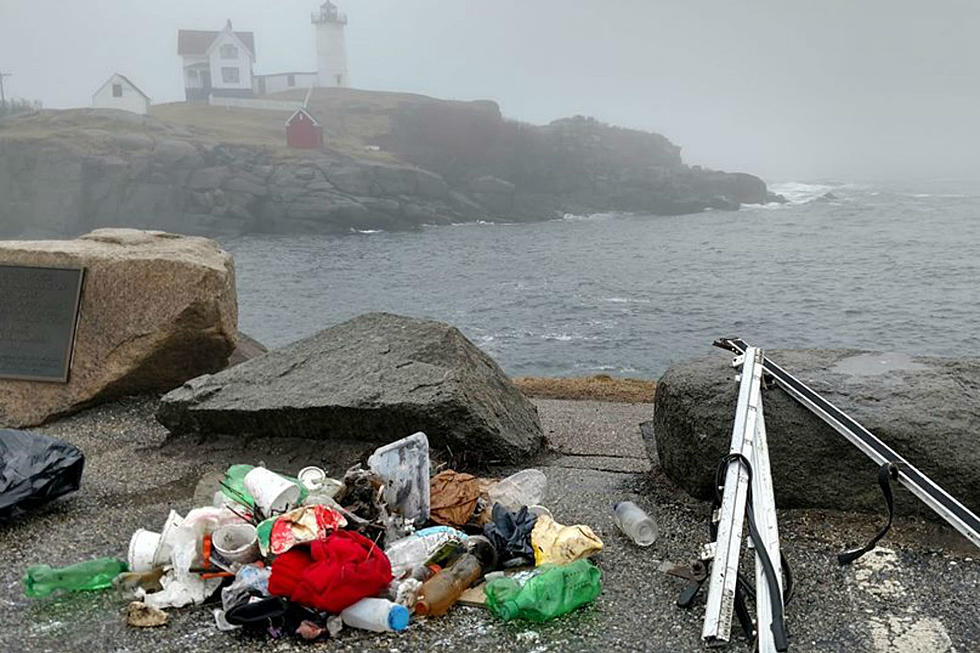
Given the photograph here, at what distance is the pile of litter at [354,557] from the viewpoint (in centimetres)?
388

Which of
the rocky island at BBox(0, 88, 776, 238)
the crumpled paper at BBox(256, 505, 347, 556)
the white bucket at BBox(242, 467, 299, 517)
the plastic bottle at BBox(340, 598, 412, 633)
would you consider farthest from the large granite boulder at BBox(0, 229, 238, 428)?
the rocky island at BBox(0, 88, 776, 238)

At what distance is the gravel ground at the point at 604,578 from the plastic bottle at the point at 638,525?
74 millimetres

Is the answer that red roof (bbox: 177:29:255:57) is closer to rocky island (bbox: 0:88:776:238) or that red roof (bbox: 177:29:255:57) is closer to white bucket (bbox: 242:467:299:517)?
rocky island (bbox: 0:88:776:238)

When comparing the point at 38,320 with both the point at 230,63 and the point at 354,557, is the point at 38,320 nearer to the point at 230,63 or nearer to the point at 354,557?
the point at 354,557

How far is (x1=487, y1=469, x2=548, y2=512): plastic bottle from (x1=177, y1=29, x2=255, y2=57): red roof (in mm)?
92139

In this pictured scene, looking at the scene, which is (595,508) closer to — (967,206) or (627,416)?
(627,416)

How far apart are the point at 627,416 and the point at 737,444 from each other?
14.2ft

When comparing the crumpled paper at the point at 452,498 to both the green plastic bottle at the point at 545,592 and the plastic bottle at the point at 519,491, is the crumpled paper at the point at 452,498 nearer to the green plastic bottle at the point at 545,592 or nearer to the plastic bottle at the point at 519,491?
the plastic bottle at the point at 519,491

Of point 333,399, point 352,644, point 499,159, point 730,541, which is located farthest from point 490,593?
point 499,159

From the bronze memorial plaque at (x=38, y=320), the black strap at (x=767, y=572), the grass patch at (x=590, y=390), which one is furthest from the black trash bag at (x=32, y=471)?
the grass patch at (x=590, y=390)

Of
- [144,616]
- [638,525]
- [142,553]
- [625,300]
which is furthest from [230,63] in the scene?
[144,616]

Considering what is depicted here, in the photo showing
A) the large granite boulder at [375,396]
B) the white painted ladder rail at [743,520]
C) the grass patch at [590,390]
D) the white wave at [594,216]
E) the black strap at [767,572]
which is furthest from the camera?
the white wave at [594,216]

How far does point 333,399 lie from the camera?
20.6 ft

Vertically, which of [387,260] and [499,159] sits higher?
[499,159]
